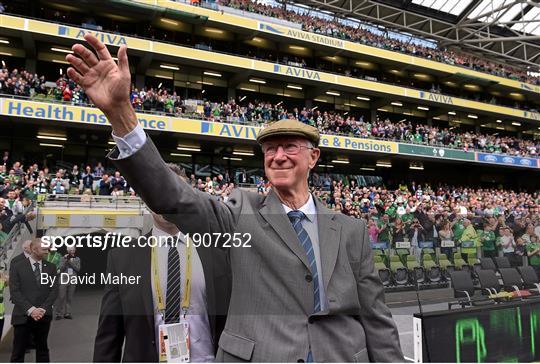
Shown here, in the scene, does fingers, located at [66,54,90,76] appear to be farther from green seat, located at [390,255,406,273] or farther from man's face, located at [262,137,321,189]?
green seat, located at [390,255,406,273]

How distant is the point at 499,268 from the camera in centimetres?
739

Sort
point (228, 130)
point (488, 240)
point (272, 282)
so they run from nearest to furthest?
1. point (272, 282)
2. point (488, 240)
3. point (228, 130)

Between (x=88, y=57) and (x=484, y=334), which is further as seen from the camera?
(x=484, y=334)

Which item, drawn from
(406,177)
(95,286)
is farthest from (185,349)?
(406,177)

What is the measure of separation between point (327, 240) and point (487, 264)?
682cm

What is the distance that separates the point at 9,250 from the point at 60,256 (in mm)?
1030

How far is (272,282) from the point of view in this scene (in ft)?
5.76

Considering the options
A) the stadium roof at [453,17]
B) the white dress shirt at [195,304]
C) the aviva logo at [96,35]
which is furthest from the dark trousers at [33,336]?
the stadium roof at [453,17]

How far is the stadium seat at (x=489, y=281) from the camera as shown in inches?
256

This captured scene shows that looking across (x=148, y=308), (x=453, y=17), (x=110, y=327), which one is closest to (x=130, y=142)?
(x=148, y=308)

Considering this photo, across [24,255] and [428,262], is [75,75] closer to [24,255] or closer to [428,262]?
[24,255]

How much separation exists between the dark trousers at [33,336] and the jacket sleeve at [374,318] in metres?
2.16

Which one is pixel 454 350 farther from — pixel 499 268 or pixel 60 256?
pixel 60 256

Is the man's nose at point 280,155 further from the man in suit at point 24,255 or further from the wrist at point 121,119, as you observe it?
the man in suit at point 24,255
